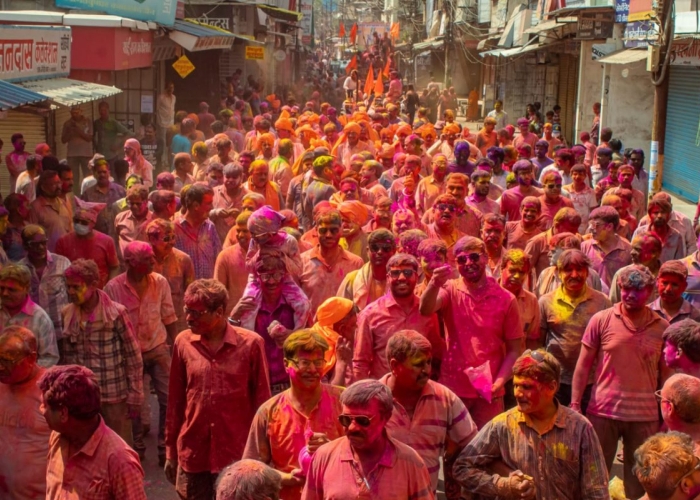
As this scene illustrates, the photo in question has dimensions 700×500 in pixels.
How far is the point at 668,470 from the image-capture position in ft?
13.8

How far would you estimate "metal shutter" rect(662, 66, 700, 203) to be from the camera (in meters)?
21.5

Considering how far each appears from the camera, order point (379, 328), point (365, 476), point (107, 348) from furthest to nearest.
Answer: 1. point (107, 348)
2. point (379, 328)
3. point (365, 476)

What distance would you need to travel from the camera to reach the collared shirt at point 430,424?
209 inches

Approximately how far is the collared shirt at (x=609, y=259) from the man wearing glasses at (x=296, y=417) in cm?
408

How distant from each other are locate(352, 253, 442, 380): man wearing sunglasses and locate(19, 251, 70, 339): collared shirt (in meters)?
2.27

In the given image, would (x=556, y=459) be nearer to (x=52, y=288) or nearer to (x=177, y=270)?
(x=52, y=288)

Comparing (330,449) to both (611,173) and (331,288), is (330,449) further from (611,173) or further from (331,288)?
(611,173)

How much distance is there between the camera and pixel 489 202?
10.7m

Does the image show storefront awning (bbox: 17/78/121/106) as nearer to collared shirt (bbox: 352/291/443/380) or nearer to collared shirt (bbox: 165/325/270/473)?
collared shirt (bbox: 352/291/443/380)

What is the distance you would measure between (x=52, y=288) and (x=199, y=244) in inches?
71.1

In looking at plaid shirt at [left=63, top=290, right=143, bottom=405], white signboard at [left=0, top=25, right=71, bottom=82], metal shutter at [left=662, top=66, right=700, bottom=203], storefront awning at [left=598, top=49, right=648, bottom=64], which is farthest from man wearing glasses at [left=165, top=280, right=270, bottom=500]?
metal shutter at [left=662, top=66, right=700, bottom=203]

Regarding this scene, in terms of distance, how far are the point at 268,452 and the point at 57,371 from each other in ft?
3.83

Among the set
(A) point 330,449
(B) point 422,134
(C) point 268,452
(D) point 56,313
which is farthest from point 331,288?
(B) point 422,134

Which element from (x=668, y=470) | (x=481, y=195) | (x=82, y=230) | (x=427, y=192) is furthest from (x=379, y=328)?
(x=427, y=192)
